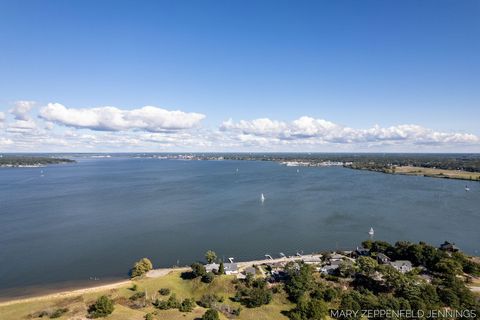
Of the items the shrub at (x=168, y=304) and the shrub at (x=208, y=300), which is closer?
the shrub at (x=168, y=304)

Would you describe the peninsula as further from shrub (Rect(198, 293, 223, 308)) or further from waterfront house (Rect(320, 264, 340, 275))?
waterfront house (Rect(320, 264, 340, 275))

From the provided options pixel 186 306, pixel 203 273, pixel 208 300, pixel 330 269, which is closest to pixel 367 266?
pixel 330 269

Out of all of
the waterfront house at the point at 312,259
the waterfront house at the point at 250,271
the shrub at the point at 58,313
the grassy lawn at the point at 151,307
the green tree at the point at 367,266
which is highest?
A: the green tree at the point at 367,266

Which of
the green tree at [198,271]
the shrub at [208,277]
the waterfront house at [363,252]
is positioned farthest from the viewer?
the waterfront house at [363,252]

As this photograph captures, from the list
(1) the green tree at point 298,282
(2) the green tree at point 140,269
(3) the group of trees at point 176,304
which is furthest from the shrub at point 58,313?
(1) the green tree at point 298,282

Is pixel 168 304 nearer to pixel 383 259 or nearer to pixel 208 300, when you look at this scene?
pixel 208 300

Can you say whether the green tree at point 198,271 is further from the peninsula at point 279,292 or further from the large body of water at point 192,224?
the large body of water at point 192,224

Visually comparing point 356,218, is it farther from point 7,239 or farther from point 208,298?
point 7,239

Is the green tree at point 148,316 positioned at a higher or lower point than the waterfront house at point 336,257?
lower
